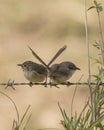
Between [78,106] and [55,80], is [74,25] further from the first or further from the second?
[55,80]

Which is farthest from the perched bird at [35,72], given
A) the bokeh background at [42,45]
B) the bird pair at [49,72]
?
the bokeh background at [42,45]

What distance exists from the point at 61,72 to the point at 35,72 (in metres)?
0.28

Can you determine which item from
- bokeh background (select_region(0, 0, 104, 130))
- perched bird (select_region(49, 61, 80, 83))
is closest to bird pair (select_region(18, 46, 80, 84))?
perched bird (select_region(49, 61, 80, 83))

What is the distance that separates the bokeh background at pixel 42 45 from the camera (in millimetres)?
11640

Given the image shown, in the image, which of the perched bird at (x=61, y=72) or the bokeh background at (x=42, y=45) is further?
the bokeh background at (x=42, y=45)

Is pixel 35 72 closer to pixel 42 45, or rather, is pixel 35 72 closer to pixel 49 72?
pixel 49 72

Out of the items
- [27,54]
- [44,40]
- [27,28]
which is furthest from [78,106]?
[27,28]

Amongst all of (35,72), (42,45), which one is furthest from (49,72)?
(42,45)

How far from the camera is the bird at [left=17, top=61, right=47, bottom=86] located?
7.64m

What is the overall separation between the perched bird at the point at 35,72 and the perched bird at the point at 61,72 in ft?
0.31

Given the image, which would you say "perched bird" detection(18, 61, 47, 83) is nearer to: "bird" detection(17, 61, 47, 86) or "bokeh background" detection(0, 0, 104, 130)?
"bird" detection(17, 61, 47, 86)

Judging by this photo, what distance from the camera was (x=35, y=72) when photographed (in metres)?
7.81

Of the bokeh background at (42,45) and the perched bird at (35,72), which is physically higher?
the bokeh background at (42,45)

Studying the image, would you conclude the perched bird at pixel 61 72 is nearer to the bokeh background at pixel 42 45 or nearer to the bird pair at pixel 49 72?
the bird pair at pixel 49 72
